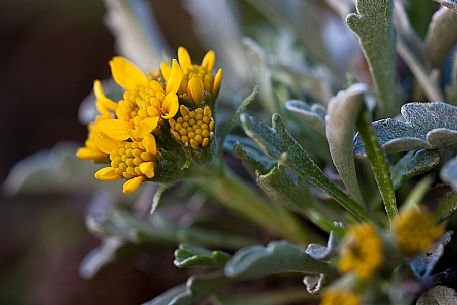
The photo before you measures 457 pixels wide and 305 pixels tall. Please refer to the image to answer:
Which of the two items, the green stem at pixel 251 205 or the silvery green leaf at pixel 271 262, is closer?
the silvery green leaf at pixel 271 262

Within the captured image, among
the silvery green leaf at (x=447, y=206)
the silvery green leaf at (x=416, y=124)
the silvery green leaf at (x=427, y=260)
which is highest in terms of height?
the silvery green leaf at (x=416, y=124)

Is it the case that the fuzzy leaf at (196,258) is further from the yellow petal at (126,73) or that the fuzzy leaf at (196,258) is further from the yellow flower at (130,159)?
the yellow petal at (126,73)

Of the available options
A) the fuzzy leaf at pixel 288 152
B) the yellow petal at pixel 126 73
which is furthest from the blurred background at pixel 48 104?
the fuzzy leaf at pixel 288 152

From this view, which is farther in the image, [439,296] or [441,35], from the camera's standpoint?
[441,35]

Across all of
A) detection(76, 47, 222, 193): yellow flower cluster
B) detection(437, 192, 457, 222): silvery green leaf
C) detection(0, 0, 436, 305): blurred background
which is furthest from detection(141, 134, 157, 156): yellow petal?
detection(0, 0, 436, 305): blurred background

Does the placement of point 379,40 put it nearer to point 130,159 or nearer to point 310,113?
point 310,113

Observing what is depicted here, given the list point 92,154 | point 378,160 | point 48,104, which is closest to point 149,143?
point 92,154

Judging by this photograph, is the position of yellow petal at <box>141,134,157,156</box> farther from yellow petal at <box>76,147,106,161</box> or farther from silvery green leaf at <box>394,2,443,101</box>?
silvery green leaf at <box>394,2,443,101</box>
